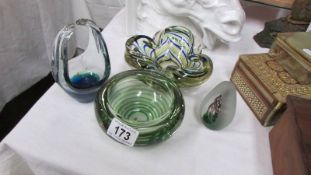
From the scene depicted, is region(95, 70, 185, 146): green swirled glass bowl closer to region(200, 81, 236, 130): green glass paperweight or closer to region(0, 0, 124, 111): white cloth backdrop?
region(200, 81, 236, 130): green glass paperweight

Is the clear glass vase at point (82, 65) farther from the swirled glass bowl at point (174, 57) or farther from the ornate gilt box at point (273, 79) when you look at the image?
the ornate gilt box at point (273, 79)

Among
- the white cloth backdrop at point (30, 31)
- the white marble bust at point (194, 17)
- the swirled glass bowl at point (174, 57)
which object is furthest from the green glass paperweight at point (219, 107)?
the white cloth backdrop at point (30, 31)

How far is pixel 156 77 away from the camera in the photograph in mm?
359

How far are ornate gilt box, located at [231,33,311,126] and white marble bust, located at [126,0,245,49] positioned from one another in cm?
7

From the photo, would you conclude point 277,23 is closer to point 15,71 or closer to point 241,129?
point 241,129

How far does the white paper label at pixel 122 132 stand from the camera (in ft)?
0.98

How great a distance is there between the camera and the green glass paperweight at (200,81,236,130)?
13.6 inches

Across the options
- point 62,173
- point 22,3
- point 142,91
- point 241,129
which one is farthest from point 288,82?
point 22,3

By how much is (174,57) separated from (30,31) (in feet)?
2.03

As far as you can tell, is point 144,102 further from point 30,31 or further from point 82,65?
point 30,31

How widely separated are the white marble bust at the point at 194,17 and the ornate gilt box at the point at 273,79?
2.8 inches

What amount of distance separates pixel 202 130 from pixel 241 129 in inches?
2.4

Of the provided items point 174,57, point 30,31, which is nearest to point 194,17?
point 174,57

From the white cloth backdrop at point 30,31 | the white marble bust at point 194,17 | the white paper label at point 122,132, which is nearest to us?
the white paper label at point 122,132
